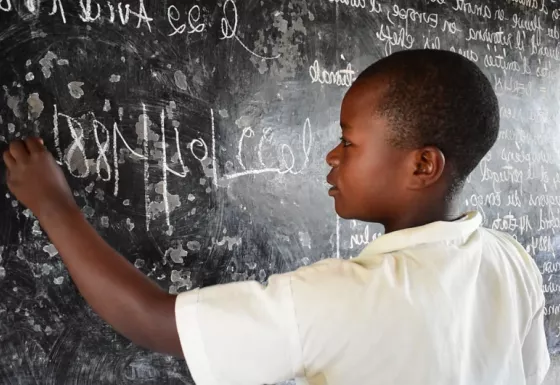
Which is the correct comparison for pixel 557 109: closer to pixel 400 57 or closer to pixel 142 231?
pixel 400 57

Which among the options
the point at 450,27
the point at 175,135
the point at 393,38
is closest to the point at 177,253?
the point at 175,135

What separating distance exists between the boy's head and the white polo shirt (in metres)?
0.11

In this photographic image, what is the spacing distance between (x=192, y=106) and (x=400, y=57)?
0.52 metres

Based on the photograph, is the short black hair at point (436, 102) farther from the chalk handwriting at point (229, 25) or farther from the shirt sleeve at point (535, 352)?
the chalk handwriting at point (229, 25)

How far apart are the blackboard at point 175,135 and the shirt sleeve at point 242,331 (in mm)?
479

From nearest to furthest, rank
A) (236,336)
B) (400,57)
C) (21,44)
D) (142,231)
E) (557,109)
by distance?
(236,336) < (400,57) < (21,44) < (142,231) < (557,109)

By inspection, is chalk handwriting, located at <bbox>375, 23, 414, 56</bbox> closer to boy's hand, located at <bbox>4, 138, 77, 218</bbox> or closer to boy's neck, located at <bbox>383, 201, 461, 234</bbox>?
boy's neck, located at <bbox>383, 201, 461, 234</bbox>

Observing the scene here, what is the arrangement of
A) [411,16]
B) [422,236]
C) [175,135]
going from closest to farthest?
[422,236] < [175,135] < [411,16]

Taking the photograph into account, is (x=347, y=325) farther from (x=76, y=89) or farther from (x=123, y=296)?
(x=76, y=89)

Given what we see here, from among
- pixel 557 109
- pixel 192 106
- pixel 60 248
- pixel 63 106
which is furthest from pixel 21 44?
pixel 557 109

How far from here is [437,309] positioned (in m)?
0.70

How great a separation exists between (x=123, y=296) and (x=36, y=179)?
0.29m

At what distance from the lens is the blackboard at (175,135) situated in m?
1.01

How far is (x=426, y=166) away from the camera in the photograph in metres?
0.79
